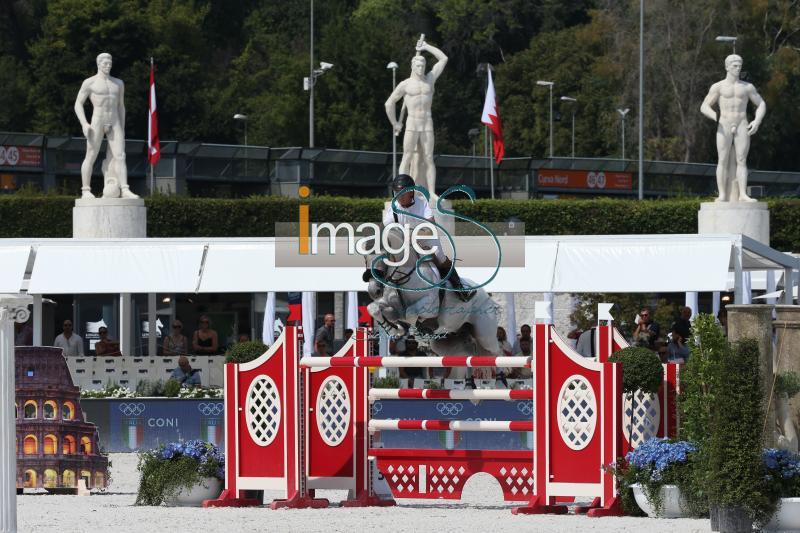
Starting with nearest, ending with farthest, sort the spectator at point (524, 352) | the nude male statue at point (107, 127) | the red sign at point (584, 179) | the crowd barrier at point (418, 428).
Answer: the crowd barrier at point (418, 428) < the spectator at point (524, 352) < the nude male statue at point (107, 127) < the red sign at point (584, 179)

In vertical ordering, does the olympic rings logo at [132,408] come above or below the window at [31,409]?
below

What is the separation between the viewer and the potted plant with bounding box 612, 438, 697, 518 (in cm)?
1042

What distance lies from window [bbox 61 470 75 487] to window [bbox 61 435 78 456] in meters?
0.16

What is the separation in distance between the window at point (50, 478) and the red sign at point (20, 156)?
26.9 metres

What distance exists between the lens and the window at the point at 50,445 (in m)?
13.1

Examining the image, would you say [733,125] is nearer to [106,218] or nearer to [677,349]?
[677,349]

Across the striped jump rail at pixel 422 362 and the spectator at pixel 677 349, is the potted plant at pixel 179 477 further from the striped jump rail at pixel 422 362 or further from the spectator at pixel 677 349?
the spectator at pixel 677 349

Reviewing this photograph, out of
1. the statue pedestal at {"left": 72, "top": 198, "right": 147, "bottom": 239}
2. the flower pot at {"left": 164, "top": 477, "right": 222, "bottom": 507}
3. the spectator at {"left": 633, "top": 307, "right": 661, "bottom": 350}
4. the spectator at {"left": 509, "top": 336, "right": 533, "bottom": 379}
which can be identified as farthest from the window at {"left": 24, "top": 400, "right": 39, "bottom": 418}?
the statue pedestal at {"left": 72, "top": 198, "right": 147, "bottom": 239}

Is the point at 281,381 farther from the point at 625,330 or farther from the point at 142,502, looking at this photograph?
the point at 625,330

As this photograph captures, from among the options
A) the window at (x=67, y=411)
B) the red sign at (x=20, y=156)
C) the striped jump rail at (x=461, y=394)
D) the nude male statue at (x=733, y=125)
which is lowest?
the window at (x=67, y=411)

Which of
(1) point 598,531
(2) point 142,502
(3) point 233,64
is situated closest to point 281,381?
(2) point 142,502

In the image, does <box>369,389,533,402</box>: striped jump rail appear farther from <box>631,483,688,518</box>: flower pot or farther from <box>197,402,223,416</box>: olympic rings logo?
<box>197,402,223,416</box>: olympic rings logo

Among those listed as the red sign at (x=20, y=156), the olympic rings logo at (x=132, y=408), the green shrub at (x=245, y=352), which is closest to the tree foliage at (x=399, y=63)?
the red sign at (x=20, y=156)

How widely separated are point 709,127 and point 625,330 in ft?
104
